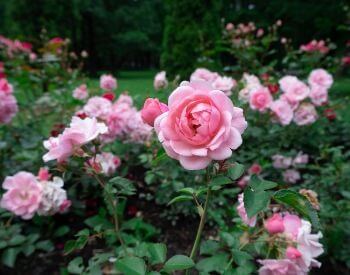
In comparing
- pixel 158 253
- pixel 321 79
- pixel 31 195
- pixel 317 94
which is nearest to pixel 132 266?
pixel 158 253

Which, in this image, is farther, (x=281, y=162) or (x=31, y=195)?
(x=281, y=162)

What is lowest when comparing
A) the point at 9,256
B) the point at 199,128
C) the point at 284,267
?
the point at 9,256

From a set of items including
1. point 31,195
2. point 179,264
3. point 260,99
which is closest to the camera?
point 179,264

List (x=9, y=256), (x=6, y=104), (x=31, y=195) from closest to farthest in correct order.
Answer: (x=31, y=195) → (x=9, y=256) → (x=6, y=104)

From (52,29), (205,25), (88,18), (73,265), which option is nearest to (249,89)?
(73,265)

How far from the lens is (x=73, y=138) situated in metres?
0.83

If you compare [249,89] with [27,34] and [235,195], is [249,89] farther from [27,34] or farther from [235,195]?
[27,34]

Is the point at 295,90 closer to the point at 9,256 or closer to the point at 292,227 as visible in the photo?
the point at 292,227

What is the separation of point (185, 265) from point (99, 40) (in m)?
21.2

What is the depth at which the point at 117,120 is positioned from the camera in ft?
5.65

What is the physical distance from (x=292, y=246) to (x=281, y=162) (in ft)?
3.98

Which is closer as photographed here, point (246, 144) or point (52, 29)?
point (246, 144)

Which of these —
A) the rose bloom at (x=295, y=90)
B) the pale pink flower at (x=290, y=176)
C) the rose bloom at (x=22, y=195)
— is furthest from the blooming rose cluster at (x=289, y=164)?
the rose bloom at (x=22, y=195)

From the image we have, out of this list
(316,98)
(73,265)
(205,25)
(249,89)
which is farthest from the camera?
(205,25)
